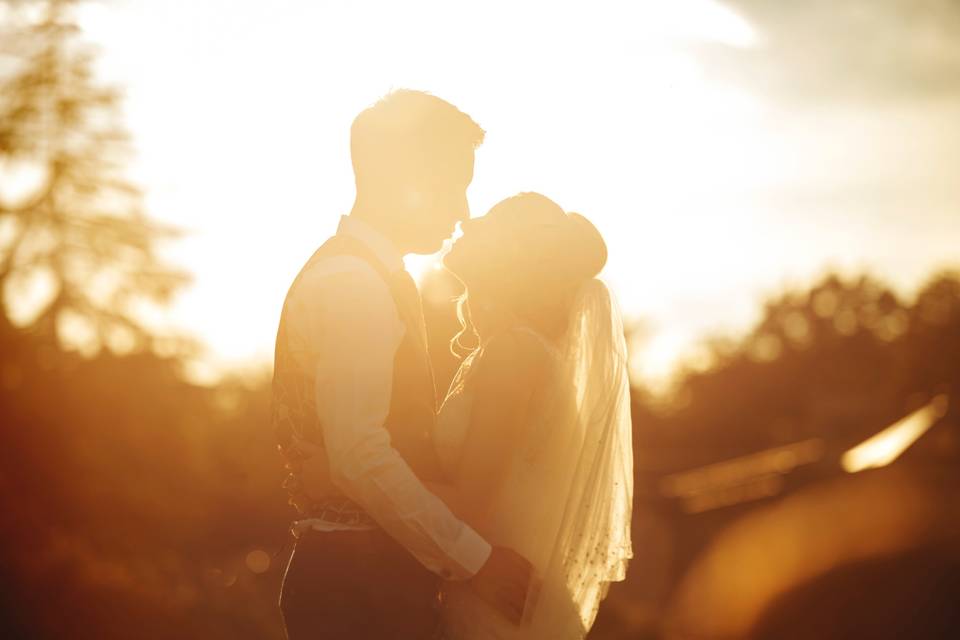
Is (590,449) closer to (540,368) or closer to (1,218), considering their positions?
(540,368)

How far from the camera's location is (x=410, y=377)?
3139 mm

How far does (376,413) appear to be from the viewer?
9.39ft

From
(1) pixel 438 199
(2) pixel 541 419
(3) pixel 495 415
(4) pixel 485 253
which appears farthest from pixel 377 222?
(2) pixel 541 419

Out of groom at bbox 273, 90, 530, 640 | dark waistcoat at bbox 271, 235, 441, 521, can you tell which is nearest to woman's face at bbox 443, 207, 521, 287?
groom at bbox 273, 90, 530, 640

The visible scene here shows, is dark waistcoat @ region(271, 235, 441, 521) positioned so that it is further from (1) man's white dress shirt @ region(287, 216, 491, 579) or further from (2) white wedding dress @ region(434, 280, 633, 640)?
(2) white wedding dress @ region(434, 280, 633, 640)

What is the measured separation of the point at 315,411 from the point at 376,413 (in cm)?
28

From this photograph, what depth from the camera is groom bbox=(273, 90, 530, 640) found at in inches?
112

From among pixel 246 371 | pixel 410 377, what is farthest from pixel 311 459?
pixel 246 371

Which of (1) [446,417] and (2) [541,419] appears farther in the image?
(2) [541,419]

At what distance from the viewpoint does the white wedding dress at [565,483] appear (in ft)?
10.9

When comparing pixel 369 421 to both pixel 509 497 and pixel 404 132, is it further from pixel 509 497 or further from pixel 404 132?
pixel 404 132

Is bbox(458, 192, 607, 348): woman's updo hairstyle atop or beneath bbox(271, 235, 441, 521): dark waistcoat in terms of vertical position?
atop

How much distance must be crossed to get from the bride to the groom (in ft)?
0.56

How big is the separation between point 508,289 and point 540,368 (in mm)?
355
